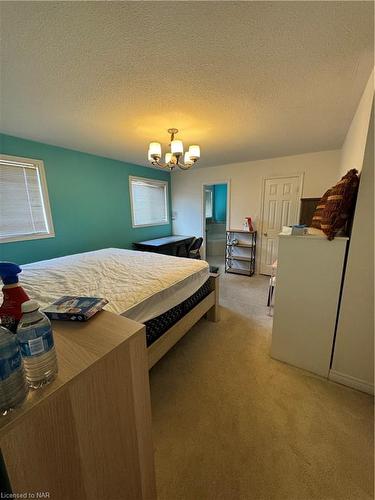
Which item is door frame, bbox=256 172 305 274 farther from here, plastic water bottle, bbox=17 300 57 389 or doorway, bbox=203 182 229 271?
plastic water bottle, bbox=17 300 57 389

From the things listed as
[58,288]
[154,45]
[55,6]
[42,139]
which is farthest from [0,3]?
[42,139]

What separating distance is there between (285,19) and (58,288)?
2315 mm

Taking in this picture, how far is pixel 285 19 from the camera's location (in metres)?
1.05

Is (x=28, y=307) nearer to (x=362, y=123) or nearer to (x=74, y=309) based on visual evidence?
(x=74, y=309)

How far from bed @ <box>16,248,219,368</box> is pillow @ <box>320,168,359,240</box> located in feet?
4.11

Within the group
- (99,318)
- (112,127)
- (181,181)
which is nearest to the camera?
(99,318)

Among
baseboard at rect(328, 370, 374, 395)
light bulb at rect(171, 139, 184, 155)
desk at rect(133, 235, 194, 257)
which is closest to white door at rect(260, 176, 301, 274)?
desk at rect(133, 235, 194, 257)

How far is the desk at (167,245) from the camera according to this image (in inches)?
162

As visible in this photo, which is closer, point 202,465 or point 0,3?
point 0,3

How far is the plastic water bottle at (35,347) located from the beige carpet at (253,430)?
1.11 meters

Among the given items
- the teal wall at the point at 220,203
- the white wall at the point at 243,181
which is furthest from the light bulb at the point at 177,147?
the teal wall at the point at 220,203

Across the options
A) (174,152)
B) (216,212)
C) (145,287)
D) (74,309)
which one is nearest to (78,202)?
(174,152)

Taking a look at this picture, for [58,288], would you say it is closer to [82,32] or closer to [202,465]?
[202,465]

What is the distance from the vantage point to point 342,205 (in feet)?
4.91
